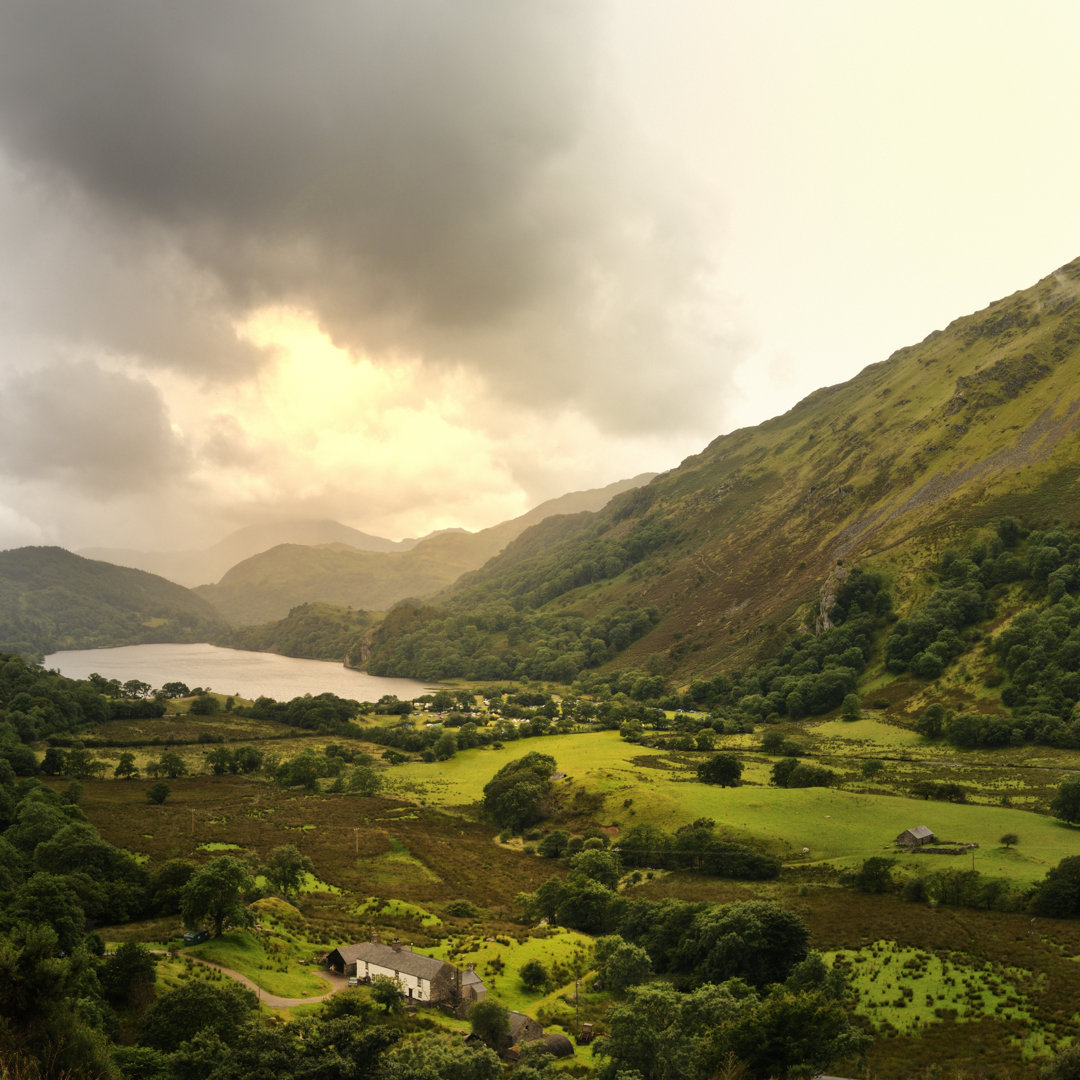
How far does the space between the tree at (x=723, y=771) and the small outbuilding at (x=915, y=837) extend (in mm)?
22857

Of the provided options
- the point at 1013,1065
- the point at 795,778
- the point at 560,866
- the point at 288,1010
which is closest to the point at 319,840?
the point at 560,866

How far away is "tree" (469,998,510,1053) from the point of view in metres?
32.8

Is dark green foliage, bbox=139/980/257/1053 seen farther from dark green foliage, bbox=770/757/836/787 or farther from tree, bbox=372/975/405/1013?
dark green foliage, bbox=770/757/836/787

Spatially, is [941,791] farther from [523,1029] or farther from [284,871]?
[284,871]

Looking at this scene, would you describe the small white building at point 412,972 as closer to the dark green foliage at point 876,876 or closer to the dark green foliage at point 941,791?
the dark green foliage at point 876,876

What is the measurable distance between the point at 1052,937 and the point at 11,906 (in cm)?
5162

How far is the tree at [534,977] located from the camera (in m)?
40.7

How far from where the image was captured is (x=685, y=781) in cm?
8112

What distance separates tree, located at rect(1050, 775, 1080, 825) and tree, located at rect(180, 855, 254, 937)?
198ft

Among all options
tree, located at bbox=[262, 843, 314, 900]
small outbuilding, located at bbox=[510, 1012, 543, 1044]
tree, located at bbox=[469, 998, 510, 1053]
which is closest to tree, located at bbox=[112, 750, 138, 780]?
tree, located at bbox=[262, 843, 314, 900]

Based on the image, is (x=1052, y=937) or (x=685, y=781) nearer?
(x=1052, y=937)

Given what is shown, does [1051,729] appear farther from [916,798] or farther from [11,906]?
[11,906]

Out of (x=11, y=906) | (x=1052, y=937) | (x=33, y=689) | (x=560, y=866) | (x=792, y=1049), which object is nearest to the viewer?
(x=792, y=1049)

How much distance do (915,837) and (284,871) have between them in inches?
1848
